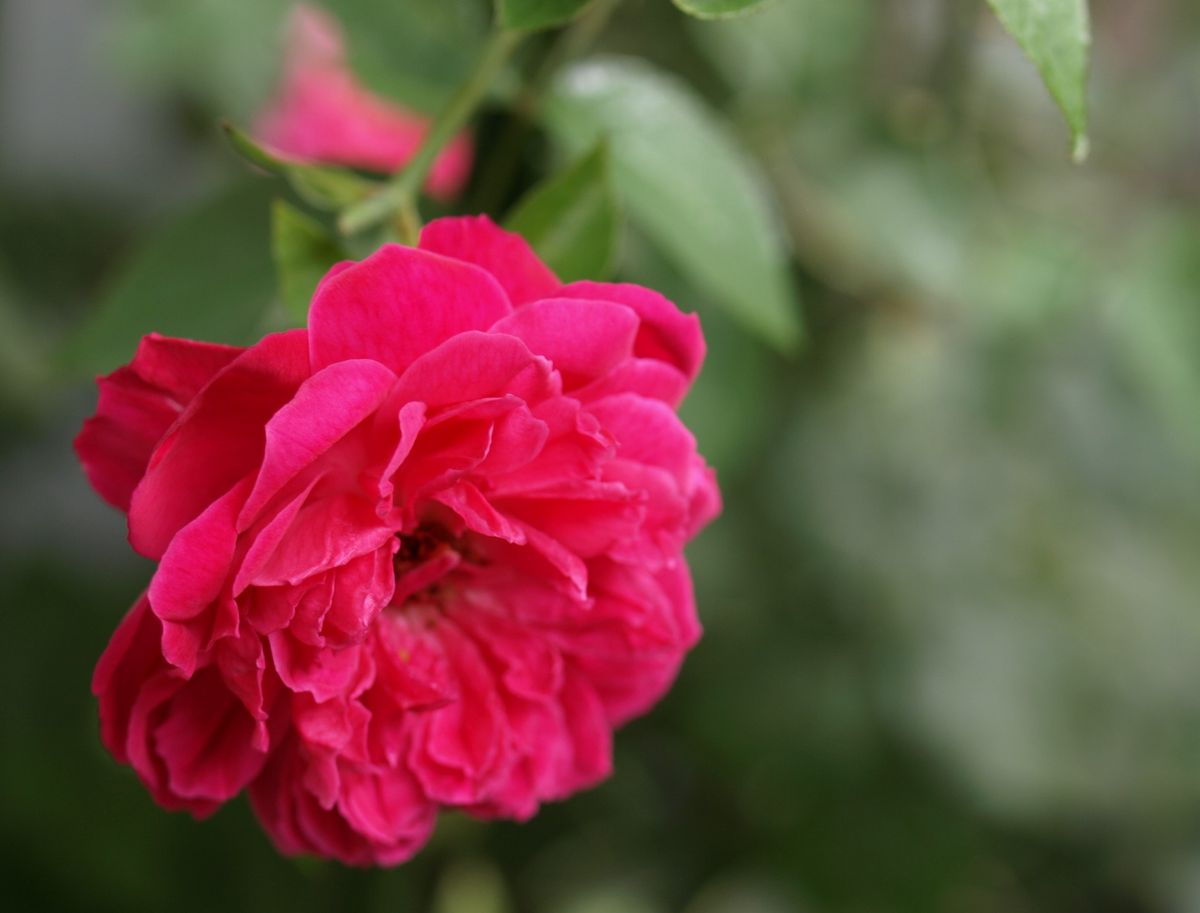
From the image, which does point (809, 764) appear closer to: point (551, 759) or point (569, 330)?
point (551, 759)

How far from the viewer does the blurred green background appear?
0.81m

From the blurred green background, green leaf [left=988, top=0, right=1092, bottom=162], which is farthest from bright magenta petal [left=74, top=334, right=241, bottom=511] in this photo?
the blurred green background

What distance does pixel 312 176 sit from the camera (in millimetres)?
428

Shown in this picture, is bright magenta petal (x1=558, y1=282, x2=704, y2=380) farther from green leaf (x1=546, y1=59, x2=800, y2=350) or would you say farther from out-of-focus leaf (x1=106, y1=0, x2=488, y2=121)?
out-of-focus leaf (x1=106, y1=0, x2=488, y2=121)

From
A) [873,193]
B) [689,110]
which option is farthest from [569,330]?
[873,193]

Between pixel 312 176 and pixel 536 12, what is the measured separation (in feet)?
0.39

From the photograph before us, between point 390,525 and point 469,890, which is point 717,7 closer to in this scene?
point 390,525

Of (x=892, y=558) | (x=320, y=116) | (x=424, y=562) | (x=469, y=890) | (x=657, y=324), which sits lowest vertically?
(x=469, y=890)

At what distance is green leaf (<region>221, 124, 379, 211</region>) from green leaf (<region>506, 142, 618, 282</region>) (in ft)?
0.21

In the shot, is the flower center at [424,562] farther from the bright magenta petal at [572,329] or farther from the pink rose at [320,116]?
the pink rose at [320,116]

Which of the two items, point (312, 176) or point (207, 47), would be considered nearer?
point (312, 176)

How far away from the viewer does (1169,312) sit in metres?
0.81

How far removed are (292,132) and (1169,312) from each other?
0.68 meters

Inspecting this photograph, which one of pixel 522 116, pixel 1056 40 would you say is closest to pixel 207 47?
pixel 522 116
